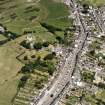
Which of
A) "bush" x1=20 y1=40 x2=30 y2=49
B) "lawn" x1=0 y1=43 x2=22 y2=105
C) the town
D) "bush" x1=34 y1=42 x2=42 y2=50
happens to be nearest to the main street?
the town

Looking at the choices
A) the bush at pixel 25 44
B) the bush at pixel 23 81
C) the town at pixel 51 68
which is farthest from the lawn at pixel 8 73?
the bush at pixel 25 44

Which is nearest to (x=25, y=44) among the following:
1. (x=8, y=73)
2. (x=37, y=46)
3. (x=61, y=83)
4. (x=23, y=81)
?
(x=37, y=46)

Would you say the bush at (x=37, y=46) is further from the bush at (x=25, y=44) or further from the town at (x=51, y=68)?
the bush at (x=25, y=44)

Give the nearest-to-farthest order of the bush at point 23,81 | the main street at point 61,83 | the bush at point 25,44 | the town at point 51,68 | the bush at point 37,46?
the main street at point 61,83, the town at point 51,68, the bush at point 23,81, the bush at point 37,46, the bush at point 25,44

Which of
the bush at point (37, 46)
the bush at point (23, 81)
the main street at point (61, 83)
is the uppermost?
the bush at point (37, 46)

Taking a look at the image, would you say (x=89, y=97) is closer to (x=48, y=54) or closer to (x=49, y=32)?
(x=48, y=54)

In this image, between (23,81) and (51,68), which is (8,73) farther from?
(51,68)

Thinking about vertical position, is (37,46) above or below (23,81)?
above

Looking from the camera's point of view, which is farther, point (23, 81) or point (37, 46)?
point (37, 46)

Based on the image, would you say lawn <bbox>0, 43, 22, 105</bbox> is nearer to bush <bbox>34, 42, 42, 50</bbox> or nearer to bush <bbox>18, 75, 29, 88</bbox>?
bush <bbox>18, 75, 29, 88</bbox>

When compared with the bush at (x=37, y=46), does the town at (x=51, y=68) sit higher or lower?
lower

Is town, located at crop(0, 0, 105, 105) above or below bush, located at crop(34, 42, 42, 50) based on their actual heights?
below

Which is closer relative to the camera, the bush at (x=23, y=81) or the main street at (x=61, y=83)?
the main street at (x=61, y=83)
